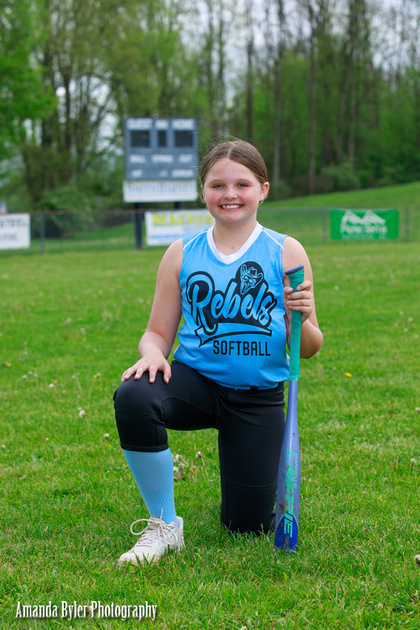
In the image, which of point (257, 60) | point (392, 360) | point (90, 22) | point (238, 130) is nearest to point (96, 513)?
point (392, 360)

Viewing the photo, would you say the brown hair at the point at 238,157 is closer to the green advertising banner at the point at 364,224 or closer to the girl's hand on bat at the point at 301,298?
the girl's hand on bat at the point at 301,298

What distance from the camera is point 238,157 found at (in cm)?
269

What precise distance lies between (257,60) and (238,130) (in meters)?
7.06

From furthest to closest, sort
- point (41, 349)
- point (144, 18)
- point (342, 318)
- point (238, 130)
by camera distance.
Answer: point (238, 130) < point (144, 18) < point (342, 318) < point (41, 349)

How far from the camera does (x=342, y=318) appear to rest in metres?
7.72

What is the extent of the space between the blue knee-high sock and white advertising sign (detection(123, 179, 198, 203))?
69.9 ft

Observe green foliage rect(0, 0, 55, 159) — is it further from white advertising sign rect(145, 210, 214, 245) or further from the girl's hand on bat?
the girl's hand on bat

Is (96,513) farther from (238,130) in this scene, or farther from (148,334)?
(238,130)

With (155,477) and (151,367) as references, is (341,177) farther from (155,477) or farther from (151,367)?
(155,477)

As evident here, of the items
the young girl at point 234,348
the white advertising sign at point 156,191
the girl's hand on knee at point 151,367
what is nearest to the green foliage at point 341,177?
the white advertising sign at point 156,191

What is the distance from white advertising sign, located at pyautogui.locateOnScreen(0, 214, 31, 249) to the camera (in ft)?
69.7

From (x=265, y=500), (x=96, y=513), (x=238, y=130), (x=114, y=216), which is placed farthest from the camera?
(x=238, y=130)

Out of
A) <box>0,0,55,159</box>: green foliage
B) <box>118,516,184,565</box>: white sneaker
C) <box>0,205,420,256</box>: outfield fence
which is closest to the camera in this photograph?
<box>118,516,184,565</box>: white sneaker

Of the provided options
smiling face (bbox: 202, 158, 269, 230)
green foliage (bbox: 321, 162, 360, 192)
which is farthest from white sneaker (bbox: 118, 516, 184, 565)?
green foliage (bbox: 321, 162, 360, 192)
